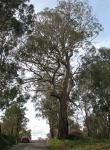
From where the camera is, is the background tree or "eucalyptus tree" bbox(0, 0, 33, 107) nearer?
"eucalyptus tree" bbox(0, 0, 33, 107)

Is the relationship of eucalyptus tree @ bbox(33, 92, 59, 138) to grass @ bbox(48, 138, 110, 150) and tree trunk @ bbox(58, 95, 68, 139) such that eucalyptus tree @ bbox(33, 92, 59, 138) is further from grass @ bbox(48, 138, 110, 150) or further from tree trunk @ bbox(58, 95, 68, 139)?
grass @ bbox(48, 138, 110, 150)

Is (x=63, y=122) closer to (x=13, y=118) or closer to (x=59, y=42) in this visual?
(x=59, y=42)

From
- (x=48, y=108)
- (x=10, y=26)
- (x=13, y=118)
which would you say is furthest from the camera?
(x=13, y=118)

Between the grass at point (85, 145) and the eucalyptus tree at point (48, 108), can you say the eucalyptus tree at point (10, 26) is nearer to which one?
the grass at point (85, 145)

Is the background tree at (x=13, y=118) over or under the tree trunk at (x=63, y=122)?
over

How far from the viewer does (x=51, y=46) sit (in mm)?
53594

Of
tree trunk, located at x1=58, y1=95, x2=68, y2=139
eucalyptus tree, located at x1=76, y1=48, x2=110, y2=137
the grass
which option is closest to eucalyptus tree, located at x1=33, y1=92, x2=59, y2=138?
eucalyptus tree, located at x1=76, y1=48, x2=110, y2=137

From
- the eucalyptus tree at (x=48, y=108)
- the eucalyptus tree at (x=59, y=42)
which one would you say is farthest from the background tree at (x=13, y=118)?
the eucalyptus tree at (x=59, y=42)

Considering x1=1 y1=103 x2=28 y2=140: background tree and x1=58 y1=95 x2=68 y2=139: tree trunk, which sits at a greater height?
x1=1 y1=103 x2=28 y2=140: background tree

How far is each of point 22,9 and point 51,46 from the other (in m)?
16.4

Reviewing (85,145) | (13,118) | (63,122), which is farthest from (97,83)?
(13,118)

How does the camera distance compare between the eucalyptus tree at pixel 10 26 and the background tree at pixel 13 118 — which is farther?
the background tree at pixel 13 118

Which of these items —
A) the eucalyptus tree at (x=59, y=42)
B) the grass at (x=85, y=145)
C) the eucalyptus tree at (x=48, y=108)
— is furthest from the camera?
the eucalyptus tree at (x=48, y=108)

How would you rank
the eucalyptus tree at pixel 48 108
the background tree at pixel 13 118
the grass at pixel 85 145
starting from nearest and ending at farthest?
1. the grass at pixel 85 145
2. the eucalyptus tree at pixel 48 108
3. the background tree at pixel 13 118
